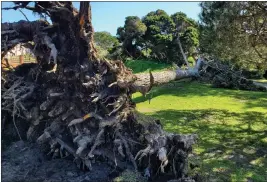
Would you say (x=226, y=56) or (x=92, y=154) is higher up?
(x=226, y=56)

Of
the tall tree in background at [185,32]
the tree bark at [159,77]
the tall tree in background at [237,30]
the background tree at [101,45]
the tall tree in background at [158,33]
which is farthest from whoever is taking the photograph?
the tall tree in background at [158,33]

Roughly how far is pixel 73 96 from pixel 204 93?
33.3 feet

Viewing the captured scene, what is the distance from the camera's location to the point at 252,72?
23.4 metres

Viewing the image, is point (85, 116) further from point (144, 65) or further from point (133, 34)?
point (133, 34)

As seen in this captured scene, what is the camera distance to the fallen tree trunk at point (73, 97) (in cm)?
684

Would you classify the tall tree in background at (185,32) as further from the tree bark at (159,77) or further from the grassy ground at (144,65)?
the tree bark at (159,77)

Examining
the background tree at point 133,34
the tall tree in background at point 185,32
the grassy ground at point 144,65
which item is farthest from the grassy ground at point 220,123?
the background tree at point 133,34

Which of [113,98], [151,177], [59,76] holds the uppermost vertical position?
[59,76]

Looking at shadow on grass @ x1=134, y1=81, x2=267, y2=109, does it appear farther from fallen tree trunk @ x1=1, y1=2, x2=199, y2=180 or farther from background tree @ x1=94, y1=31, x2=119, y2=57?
fallen tree trunk @ x1=1, y1=2, x2=199, y2=180

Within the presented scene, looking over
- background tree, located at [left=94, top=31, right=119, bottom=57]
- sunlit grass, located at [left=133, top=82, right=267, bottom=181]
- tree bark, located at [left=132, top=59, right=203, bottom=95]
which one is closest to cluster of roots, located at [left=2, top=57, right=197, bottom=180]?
tree bark, located at [left=132, top=59, right=203, bottom=95]

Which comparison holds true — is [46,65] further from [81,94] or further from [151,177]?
[151,177]

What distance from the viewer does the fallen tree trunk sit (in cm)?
684

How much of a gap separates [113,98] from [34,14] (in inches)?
110

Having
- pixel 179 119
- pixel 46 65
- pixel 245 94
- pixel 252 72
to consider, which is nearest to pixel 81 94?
pixel 46 65
